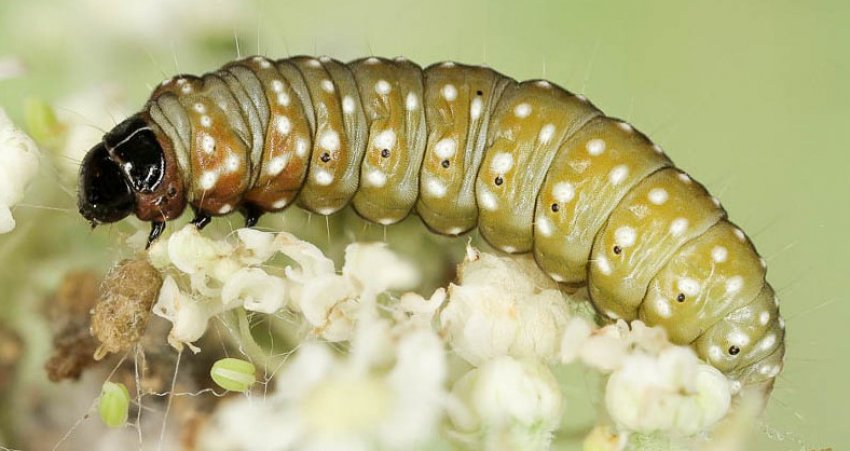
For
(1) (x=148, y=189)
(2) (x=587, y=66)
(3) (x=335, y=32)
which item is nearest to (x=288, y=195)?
(1) (x=148, y=189)

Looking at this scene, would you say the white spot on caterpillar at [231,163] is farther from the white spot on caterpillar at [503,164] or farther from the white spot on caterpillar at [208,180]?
the white spot on caterpillar at [503,164]

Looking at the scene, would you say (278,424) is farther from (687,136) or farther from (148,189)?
(687,136)

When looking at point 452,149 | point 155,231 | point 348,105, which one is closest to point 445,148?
point 452,149

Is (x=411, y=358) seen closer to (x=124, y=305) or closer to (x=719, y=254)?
(x=124, y=305)

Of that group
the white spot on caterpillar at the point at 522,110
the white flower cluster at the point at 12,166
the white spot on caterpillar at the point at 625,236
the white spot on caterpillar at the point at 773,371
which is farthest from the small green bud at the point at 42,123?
the white spot on caterpillar at the point at 773,371

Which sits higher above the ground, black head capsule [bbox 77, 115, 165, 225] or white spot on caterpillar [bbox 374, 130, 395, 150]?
white spot on caterpillar [bbox 374, 130, 395, 150]

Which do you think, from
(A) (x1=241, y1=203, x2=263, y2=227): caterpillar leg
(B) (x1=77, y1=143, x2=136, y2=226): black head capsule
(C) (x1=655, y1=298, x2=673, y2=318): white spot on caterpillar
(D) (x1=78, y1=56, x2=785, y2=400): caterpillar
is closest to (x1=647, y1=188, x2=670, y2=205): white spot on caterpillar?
(D) (x1=78, y1=56, x2=785, y2=400): caterpillar

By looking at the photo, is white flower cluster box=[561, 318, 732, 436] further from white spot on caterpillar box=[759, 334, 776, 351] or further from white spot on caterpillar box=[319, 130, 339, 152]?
white spot on caterpillar box=[319, 130, 339, 152]
